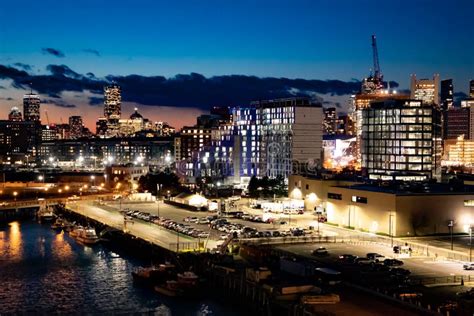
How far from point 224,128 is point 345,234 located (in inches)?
1325

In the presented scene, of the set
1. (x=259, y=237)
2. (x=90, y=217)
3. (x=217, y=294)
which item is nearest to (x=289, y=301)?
(x=217, y=294)

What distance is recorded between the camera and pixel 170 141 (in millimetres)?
113375

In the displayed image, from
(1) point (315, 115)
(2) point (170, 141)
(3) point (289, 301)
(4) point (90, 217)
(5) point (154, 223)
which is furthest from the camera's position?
(2) point (170, 141)

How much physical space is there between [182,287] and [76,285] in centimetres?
380

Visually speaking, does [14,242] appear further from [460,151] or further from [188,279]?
[460,151]

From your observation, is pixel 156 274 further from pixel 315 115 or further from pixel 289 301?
pixel 315 115

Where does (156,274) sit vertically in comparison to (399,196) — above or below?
below

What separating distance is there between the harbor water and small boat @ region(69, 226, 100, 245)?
45 cm

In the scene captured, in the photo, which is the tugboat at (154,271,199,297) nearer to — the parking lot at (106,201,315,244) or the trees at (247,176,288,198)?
the parking lot at (106,201,315,244)

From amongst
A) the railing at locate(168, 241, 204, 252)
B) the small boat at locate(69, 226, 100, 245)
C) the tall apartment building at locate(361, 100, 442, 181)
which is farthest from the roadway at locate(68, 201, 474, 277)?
the tall apartment building at locate(361, 100, 442, 181)

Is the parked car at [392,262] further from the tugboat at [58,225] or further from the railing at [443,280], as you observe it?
the tugboat at [58,225]

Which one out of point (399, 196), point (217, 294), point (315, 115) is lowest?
point (217, 294)

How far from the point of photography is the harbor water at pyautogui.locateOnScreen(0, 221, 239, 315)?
733 inches

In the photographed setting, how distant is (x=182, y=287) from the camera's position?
19891 millimetres
